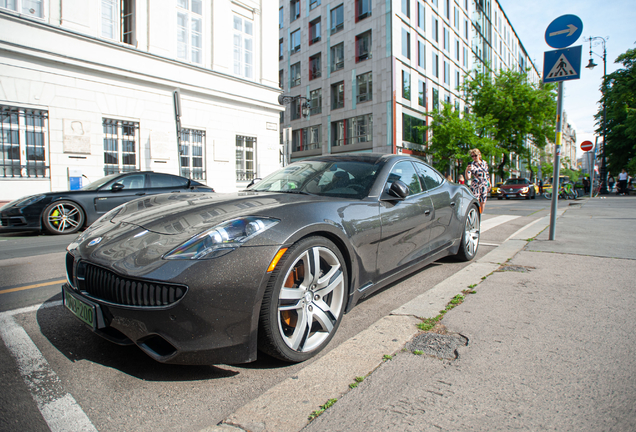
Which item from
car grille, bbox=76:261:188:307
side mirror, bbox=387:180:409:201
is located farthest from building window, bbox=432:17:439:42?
car grille, bbox=76:261:188:307

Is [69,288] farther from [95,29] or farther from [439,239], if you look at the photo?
[95,29]

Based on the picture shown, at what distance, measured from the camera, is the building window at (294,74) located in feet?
122

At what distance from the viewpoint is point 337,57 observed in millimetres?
33281

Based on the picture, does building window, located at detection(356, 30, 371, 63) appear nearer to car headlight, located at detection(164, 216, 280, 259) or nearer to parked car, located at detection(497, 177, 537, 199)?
parked car, located at detection(497, 177, 537, 199)

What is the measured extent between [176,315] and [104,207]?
25.6ft

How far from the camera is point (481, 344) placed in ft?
7.79

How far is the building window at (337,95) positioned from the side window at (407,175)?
3021 cm

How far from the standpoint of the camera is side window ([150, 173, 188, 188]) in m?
9.38

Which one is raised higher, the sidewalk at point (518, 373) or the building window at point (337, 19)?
the building window at point (337, 19)

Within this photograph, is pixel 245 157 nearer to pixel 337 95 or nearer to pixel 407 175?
pixel 407 175

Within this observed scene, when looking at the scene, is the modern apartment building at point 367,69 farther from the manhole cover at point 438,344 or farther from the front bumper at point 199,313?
the front bumper at point 199,313

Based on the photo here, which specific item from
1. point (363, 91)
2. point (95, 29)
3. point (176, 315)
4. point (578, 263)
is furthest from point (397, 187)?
point (363, 91)

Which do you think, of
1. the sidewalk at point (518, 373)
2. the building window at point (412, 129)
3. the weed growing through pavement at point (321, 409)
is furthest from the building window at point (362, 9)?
the weed growing through pavement at point (321, 409)

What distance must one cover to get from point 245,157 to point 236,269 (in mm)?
16430
